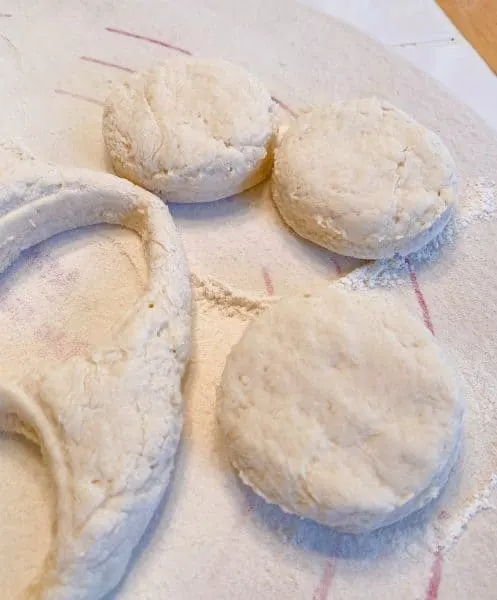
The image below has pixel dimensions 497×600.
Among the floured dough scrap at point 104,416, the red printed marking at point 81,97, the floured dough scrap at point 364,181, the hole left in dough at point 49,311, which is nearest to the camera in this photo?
the floured dough scrap at point 104,416

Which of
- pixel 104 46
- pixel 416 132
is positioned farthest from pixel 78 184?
pixel 416 132

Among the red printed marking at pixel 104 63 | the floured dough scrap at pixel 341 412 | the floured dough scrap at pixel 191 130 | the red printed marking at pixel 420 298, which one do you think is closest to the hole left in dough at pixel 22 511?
the floured dough scrap at pixel 341 412

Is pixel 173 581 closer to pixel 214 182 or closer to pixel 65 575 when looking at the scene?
pixel 65 575

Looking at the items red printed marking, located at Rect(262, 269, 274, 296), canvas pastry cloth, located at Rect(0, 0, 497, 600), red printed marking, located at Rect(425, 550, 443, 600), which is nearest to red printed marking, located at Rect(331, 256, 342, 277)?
canvas pastry cloth, located at Rect(0, 0, 497, 600)

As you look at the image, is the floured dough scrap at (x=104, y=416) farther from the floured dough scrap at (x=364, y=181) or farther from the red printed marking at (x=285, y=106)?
the red printed marking at (x=285, y=106)

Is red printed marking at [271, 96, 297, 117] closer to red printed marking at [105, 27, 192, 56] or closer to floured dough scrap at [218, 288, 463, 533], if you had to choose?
red printed marking at [105, 27, 192, 56]
